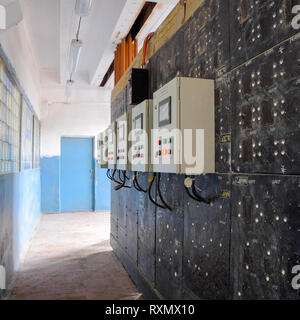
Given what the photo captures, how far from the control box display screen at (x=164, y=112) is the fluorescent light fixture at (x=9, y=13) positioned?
1.53 m

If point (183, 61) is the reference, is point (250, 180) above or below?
below

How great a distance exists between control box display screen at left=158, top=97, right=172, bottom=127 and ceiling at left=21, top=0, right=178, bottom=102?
81.9 inches

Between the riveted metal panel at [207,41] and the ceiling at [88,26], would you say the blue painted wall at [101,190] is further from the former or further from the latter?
the riveted metal panel at [207,41]

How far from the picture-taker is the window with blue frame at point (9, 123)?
2.75 m

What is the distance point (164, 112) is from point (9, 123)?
1.93 meters

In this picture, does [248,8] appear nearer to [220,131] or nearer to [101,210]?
[220,131]

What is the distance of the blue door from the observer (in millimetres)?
8086

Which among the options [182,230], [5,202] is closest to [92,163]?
[5,202]

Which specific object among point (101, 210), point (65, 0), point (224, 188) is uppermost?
point (65, 0)

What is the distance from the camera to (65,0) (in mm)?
3465

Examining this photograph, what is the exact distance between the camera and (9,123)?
313cm

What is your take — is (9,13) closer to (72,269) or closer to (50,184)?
(72,269)

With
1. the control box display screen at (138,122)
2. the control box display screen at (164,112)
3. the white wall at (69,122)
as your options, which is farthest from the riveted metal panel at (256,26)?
the white wall at (69,122)

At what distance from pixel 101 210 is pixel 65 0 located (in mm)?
5665
